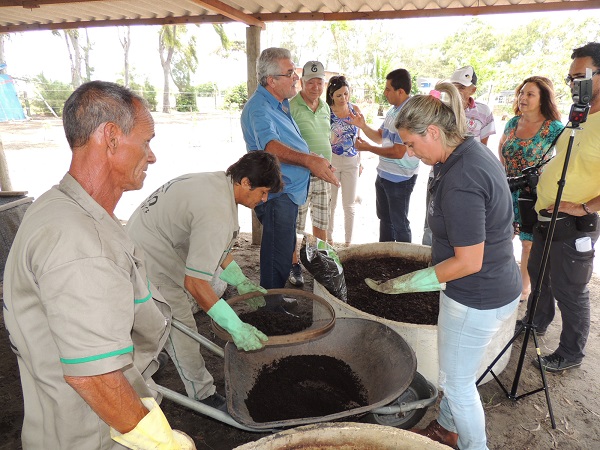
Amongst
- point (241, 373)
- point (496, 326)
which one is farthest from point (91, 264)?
point (496, 326)

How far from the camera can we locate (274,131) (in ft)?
9.44

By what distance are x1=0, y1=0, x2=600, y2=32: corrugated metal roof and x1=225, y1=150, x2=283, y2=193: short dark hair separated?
2068 millimetres

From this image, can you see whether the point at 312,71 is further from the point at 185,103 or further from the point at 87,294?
the point at 185,103

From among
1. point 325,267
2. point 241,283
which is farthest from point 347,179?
point 241,283

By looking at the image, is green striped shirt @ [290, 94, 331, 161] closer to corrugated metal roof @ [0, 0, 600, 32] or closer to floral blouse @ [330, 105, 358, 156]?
floral blouse @ [330, 105, 358, 156]

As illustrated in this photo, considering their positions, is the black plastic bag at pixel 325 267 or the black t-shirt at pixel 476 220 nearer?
the black t-shirt at pixel 476 220

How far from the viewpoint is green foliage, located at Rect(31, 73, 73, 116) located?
20688mm

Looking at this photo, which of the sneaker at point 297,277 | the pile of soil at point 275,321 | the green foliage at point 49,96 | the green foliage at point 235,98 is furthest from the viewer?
the green foliage at point 235,98

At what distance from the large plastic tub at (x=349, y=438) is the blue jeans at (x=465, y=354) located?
486 millimetres

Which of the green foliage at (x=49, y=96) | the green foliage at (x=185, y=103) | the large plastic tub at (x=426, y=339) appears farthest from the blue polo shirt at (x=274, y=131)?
the green foliage at (x=185, y=103)

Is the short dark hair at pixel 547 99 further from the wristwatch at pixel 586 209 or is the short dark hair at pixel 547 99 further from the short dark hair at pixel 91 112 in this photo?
the short dark hair at pixel 91 112

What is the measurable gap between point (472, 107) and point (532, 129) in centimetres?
63

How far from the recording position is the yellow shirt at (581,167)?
83.9 inches

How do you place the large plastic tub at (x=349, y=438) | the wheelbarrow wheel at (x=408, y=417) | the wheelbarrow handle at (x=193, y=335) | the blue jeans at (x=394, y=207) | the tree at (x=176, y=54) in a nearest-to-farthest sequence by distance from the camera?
1. the large plastic tub at (x=349, y=438)
2. the wheelbarrow handle at (x=193, y=335)
3. the wheelbarrow wheel at (x=408, y=417)
4. the blue jeans at (x=394, y=207)
5. the tree at (x=176, y=54)
